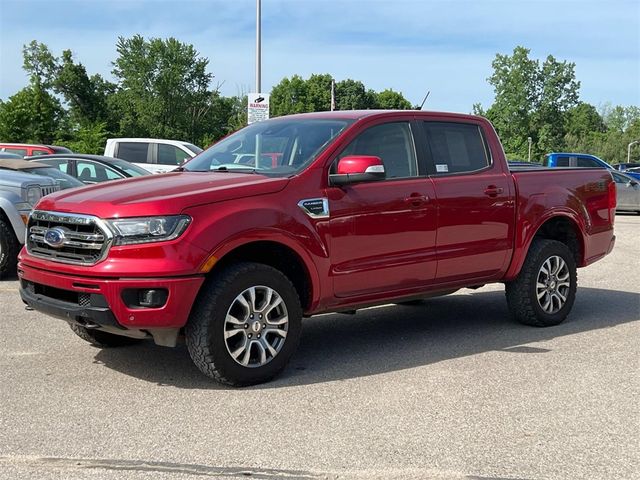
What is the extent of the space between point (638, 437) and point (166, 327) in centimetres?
279

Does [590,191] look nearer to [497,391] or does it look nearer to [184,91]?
[497,391]

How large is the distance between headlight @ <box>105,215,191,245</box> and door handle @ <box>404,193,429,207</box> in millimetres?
1945

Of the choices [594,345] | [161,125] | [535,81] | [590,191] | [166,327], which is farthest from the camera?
[535,81]

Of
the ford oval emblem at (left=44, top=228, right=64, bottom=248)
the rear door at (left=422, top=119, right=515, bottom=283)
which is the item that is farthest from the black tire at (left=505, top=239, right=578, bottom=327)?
the ford oval emblem at (left=44, top=228, right=64, bottom=248)

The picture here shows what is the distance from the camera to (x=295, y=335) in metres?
5.10

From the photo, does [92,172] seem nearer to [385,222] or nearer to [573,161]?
[385,222]

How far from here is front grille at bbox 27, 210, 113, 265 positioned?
4.62 m

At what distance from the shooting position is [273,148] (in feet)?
18.8

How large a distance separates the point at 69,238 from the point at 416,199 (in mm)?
2568

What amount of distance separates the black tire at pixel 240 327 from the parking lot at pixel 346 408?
15 centimetres

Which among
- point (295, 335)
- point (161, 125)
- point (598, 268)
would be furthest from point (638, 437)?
point (161, 125)

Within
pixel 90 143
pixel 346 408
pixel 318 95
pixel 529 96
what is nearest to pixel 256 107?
pixel 346 408

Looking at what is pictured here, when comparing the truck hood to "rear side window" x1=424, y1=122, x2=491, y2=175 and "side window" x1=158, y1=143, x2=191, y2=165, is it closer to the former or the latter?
"rear side window" x1=424, y1=122, x2=491, y2=175

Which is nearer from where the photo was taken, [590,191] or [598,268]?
[590,191]
